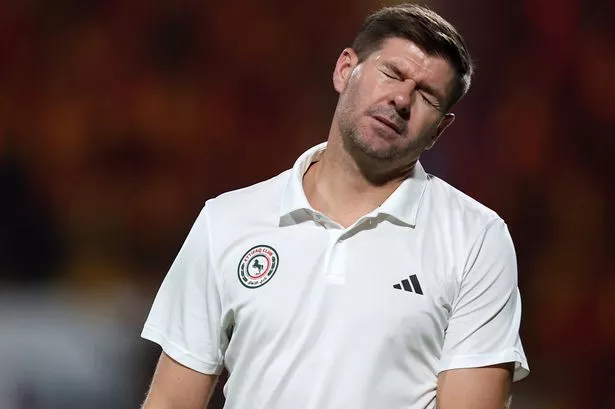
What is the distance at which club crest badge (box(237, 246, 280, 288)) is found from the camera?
47.7 inches

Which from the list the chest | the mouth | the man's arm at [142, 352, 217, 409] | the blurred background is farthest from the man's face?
the blurred background

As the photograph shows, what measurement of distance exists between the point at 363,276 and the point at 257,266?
13 centimetres

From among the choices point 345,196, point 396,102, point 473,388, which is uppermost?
point 396,102

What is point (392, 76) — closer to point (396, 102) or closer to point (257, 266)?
point (396, 102)

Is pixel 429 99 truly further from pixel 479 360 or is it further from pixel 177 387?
pixel 177 387

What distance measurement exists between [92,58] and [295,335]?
101 centimetres

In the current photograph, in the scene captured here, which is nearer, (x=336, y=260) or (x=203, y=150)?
(x=336, y=260)

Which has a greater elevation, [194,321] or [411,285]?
[411,285]

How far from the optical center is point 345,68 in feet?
4.34

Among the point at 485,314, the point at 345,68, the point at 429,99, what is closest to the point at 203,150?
the point at 345,68

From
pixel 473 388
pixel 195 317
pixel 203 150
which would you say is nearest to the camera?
pixel 473 388

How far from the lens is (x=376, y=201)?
4.16ft

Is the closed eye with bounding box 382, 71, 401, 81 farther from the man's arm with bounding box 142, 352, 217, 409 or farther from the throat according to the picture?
the man's arm with bounding box 142, 352, 217, 409

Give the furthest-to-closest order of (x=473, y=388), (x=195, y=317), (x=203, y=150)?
(x=203, y=150)
(x=195, y=317)
(x=473, y=388)
